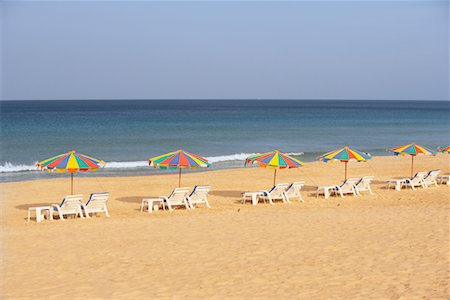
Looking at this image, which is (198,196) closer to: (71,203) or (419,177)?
(71,203)

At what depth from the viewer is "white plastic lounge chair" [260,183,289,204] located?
1488 centimetres

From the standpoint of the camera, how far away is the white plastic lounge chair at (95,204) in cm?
1285

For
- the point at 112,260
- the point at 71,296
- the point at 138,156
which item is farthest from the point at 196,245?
the point at 138,156

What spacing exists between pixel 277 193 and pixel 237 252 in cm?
626

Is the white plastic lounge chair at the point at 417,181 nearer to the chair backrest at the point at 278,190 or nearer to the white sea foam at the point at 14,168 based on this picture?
the chair backrest at the point at 278,190

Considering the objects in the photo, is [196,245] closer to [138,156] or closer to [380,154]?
[138,156]

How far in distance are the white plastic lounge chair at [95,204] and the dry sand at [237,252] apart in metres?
0.33

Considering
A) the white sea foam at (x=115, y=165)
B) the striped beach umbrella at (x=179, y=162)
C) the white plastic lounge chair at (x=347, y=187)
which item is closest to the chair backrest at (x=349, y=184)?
the white plastic lounge chair at (x=347, y=187)

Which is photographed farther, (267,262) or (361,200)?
(361,200)

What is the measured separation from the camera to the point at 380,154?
108 feet

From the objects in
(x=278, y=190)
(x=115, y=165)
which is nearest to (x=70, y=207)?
(x=278, y=190)

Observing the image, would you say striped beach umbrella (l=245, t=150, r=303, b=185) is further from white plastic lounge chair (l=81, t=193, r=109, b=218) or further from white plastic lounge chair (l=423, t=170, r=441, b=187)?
white plastic lounge chair (l=423, t=170, r=441, b=187)

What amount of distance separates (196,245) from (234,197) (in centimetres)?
692

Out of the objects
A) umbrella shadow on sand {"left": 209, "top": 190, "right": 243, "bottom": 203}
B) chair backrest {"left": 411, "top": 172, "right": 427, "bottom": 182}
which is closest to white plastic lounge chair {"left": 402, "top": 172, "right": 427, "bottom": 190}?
chair backrest {"left": 411, "top": 172, "right": 427, "bottom": 182}
